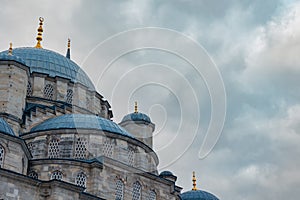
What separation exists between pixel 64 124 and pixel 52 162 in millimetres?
2577

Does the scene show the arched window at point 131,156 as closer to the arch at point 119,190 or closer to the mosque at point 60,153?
the mosque at point 60,153

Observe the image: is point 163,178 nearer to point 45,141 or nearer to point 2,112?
point 45,141

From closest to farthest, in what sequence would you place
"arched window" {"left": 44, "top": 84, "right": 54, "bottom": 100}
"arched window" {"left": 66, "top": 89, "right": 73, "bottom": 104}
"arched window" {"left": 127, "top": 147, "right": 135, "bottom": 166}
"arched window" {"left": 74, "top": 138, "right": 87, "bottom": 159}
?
"arched window" {"left": 74, "top": 138, "right": 87, "bottom": 159}
"arched window" {"left": 127, "top": 147, "right": 135, "bottom": 166}
"arched window" {"left": 44, "top": 84, "right": 54, "bottom": 100}
"arched window" {"left": 66, "top": 89, "right": 73, "bottom": 104}

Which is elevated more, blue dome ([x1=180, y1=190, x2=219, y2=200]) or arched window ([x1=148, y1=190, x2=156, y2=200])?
blue dome ([x1=180, y1=190, x2=219, y2=200])

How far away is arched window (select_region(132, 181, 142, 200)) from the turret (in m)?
7.78

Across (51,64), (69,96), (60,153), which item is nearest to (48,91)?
(69,96)

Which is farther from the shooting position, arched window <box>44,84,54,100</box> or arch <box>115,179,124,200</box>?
arched window <box>44,84,54,100</box>

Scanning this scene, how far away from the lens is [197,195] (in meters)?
32.1

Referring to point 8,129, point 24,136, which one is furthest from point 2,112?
point 8,129

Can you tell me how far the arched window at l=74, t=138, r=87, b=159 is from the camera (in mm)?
23281

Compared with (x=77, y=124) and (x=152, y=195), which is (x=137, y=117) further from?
(x=152, y=195)

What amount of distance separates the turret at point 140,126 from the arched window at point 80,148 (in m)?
7.92

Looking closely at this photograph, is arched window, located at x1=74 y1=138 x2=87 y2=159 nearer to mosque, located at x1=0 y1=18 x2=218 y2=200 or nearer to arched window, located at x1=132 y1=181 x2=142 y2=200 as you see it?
mosque, located at x1=0 y1=18 x2=218 y2=200

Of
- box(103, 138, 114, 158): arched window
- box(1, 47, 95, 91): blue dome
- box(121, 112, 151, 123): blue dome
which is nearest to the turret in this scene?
box(121, 112, 151, 123): blue dome
